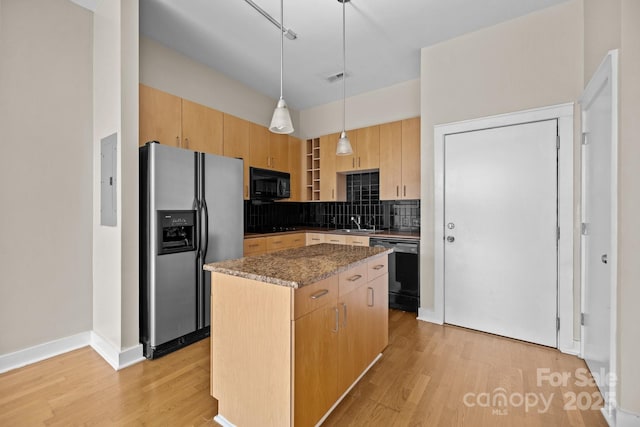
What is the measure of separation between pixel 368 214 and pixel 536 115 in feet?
7.90

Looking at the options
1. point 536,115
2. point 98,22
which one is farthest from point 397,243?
point 98,22

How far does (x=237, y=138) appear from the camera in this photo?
362 cm

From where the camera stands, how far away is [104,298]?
2383 mm

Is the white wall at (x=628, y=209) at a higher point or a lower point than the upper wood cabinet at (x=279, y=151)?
lower

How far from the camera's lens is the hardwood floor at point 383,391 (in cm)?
162

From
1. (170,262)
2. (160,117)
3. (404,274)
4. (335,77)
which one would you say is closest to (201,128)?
(160,117)

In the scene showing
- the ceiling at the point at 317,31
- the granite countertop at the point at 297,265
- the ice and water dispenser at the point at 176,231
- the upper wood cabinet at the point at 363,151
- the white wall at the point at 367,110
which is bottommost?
the granite countertop at the point at 297,265

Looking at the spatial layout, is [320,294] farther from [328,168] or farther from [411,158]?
[328,168]

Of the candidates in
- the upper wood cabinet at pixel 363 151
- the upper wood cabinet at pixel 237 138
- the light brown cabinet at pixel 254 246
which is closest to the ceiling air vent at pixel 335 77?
the upper wood cabinet at pixel 363 151

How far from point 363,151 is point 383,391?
3.07m

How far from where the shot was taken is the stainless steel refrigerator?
7.50ft

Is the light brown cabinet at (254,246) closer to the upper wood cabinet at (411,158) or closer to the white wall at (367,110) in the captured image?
the upper wood cabinet at (411,158)

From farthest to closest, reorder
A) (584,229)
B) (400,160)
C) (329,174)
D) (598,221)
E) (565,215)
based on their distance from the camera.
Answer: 1. (329,174)
2. (400,160)
3. (565,215)
4. (584,229)
5. (598,221)

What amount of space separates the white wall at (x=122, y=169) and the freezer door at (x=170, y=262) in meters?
0.13
